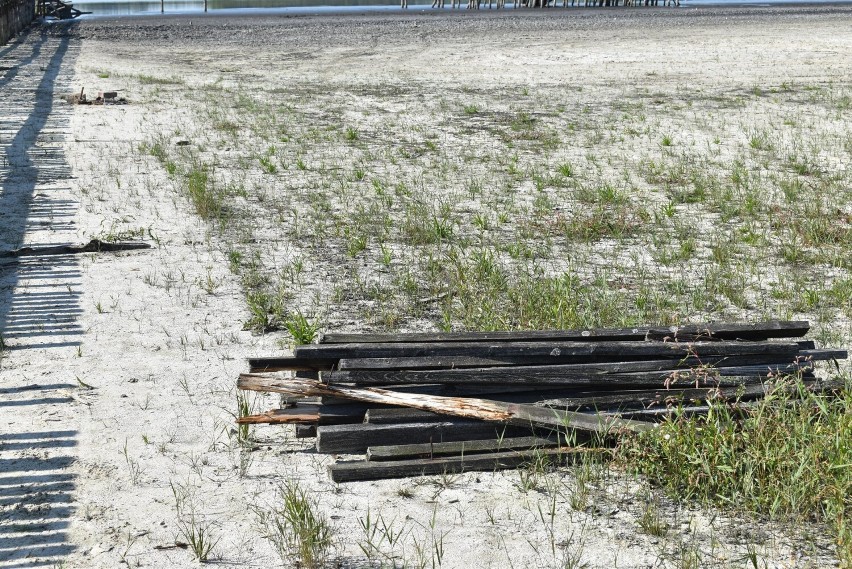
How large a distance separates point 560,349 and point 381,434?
3.75 feet

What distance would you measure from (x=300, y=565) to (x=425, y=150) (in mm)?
10172

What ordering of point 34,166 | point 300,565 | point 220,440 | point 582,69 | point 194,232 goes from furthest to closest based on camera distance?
point 582,69, point 34,166, point 194,232, point 220,440, point 300,565

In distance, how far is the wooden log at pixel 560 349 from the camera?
5246mm

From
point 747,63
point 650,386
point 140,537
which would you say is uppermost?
point 747,63

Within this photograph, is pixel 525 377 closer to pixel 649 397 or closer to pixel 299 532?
pixel 649 397

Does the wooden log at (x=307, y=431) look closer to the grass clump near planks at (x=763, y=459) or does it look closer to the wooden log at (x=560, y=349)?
the wooden log at (x=560, y=349)

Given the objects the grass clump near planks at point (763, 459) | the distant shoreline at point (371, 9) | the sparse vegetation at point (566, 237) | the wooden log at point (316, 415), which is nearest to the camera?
the grass clump near planks at point (763, 459)

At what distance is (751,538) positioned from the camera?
434 centimetres

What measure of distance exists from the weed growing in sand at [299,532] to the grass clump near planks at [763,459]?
5.32 ft

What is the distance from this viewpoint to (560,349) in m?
5.33

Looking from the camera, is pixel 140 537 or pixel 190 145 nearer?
pixel 140 537

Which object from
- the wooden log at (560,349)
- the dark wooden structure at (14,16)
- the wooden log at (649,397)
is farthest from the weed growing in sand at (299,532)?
the dark wooden structure at (14,16)

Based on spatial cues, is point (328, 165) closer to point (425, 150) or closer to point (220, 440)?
point (425, 150)

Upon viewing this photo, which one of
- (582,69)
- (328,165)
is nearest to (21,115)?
(328,165)
